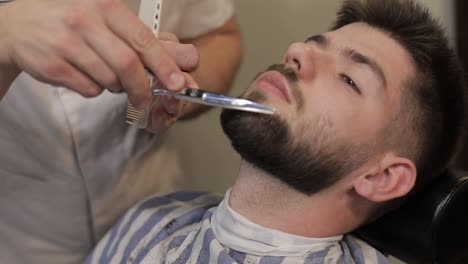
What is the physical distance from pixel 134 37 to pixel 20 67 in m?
0.15

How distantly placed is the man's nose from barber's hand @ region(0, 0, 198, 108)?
274mm

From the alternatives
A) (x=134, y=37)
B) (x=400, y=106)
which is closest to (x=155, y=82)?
(x=134, y=37)

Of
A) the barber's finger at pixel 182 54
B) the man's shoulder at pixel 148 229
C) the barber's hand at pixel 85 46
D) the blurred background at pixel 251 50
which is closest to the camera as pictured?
the barber's hand at pixel 85 46

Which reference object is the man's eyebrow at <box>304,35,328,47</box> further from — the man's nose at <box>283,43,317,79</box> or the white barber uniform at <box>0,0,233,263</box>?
the white barber uniform at <box>0,0,233,263</box>

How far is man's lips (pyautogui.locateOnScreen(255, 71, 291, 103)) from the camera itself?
0.86 metres

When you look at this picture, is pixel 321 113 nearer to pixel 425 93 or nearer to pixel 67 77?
pixel 425 93

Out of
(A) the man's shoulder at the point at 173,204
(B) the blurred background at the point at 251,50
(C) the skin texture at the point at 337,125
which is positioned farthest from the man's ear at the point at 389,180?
(B) the blurred background at the point at 251,50

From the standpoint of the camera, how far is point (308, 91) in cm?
87

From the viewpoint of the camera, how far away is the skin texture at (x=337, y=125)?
861mm

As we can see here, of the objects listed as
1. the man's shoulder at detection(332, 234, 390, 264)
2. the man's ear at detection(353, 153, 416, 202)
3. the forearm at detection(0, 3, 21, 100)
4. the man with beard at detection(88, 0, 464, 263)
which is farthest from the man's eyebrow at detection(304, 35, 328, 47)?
the forearm at detection(0, 3, 21, 100)

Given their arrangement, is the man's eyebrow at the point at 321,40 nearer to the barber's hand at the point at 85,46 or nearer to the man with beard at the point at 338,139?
the man with beard at the point at 338,139

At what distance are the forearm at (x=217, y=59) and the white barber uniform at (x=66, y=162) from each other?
0.02 m

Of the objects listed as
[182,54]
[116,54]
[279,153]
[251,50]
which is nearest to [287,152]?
[279,153]

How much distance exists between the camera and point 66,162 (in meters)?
0.95
